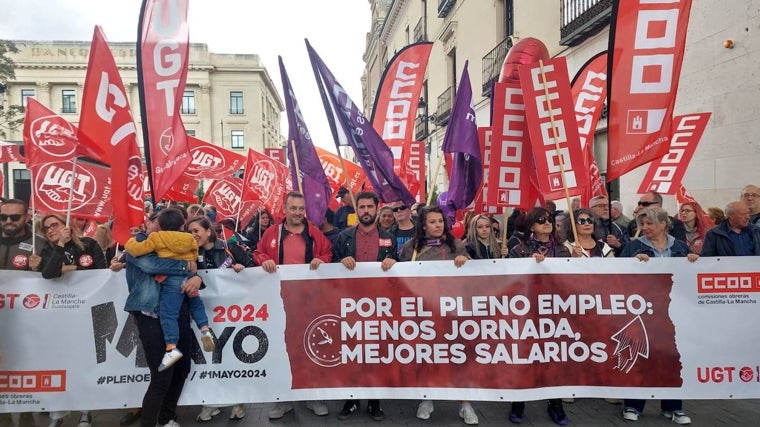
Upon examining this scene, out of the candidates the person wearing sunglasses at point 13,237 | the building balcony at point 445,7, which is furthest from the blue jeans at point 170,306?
the building balcony at point 445,7

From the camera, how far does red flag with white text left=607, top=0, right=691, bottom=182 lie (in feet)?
16.1

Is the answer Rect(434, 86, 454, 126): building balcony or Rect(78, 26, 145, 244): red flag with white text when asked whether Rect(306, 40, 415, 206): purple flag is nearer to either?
Rect(78, 26, 145, 244): red flag with white text

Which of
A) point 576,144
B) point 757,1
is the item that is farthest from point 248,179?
point 757,1

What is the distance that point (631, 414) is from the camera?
4.38 meters

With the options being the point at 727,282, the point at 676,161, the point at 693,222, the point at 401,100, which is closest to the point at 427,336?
the point at 727,282

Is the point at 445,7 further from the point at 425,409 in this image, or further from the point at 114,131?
the point at 425,409

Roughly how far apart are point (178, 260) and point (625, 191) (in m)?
8.83

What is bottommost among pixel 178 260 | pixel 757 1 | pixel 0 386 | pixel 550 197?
pixel 0 386

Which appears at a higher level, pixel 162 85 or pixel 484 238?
pixel 162 85

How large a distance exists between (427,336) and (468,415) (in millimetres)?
702

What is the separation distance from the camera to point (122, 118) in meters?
4.71

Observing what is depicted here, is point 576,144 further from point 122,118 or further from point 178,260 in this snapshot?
point 122,118

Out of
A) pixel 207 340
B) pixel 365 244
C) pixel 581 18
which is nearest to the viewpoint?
pixel 207 340

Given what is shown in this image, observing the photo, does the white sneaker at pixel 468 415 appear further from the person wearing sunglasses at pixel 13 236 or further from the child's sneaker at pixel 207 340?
the person wearing sunglasses at pixel 13 236
